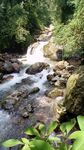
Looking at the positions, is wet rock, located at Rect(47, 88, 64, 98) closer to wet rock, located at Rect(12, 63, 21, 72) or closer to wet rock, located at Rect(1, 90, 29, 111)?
wet rock, located at Rect(1, 90, 29, 111)

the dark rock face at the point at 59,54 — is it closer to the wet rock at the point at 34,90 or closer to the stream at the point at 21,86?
the stream at the point at 21,86

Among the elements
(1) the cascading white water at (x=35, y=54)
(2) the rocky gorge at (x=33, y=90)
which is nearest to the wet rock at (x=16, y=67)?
(2) the rocky gorge at (x=33, y=90)

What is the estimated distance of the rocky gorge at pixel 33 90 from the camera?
31.5ft

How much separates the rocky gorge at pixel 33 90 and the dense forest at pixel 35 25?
160 cm

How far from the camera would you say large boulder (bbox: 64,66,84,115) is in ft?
29.3

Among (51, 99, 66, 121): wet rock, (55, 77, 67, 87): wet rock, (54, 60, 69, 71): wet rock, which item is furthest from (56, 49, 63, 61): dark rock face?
(51, 99, 66, 121): wet rock

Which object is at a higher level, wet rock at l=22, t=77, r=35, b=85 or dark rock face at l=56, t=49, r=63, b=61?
dark rock face at l=56, t=49, r=63, b=61

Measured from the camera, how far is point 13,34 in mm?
20188

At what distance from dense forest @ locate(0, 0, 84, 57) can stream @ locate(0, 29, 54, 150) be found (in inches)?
60.7

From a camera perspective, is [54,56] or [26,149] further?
[54,56]

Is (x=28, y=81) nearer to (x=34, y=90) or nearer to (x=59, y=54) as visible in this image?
(x=34, y=90)

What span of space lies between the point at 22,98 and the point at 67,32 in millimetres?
4014

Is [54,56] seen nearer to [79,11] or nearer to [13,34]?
[13,34]

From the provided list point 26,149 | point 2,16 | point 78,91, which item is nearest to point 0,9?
point 2,16
